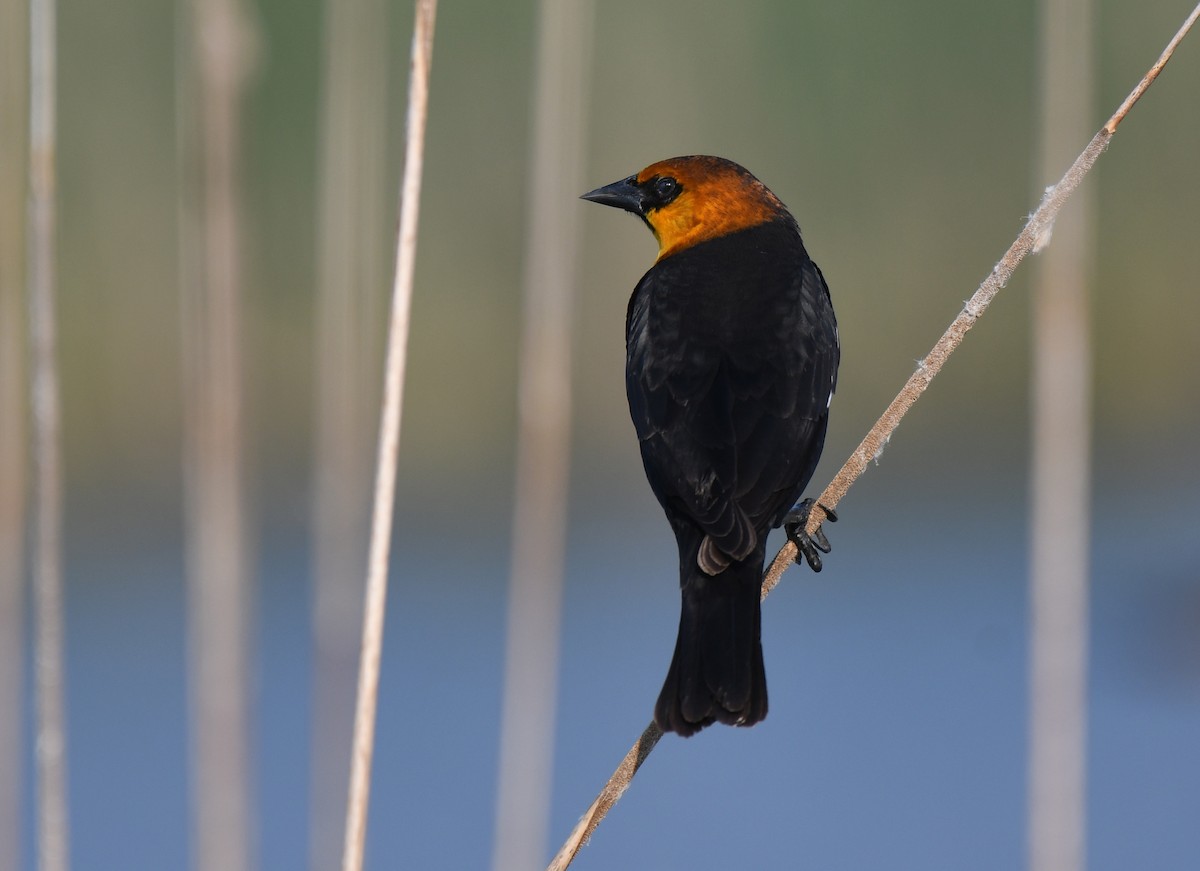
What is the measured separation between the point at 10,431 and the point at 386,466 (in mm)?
1309

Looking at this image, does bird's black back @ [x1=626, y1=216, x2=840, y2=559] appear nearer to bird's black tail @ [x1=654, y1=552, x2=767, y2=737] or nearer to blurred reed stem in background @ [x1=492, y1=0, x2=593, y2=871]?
bird's black tail @ [x1=654, y1=552, x2=767, y2=737]

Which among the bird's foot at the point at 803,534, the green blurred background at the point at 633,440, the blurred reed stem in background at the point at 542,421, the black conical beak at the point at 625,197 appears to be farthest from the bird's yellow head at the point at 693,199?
the green blurred background at the point at 633,440

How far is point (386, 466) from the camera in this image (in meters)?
1.80

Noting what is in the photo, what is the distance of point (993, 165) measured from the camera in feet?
19.3

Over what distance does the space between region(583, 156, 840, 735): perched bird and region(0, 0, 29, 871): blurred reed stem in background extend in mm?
1189

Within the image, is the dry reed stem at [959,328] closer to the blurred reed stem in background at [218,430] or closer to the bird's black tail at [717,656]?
the bird's black tail at [717,656]

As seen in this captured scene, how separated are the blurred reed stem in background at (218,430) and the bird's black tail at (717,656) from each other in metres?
0.78

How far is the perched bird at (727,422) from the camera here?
203 centimetres

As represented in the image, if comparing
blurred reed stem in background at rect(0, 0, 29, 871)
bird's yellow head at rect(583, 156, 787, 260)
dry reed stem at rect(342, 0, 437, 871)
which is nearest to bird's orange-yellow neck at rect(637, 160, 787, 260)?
bird's yellow head at rect(583, 156, 787, 260)

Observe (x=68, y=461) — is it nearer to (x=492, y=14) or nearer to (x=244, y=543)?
(x=492, y=14)

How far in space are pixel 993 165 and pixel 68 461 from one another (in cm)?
376

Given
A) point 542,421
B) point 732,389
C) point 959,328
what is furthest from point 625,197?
point 959,328

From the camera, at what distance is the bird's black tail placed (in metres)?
1.92

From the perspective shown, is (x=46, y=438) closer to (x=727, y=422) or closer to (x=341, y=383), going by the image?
(x=341, y=383)
